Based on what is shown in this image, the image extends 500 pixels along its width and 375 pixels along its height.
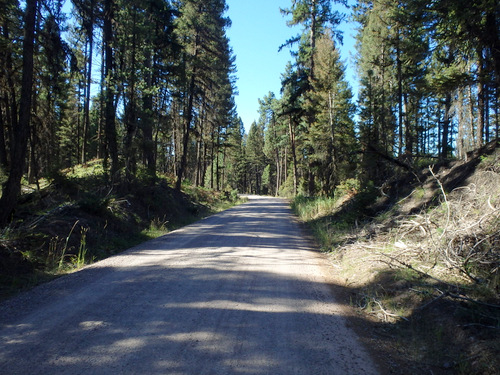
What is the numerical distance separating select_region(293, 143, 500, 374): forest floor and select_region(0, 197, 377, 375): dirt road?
547mm

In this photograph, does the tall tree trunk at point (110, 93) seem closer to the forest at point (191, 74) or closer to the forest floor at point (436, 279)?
the forest at point (191, 74)

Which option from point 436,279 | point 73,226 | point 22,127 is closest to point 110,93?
point 22,127

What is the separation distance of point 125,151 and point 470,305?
13.2 m

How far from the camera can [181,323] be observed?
363cm

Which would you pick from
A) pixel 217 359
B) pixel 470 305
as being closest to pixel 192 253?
pixel 217 359

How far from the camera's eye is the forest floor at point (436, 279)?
10.2 feet

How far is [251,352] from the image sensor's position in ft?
10.0

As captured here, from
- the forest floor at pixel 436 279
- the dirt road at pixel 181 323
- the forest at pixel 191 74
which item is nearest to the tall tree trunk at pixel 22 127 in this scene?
the forest at pixel 191 74

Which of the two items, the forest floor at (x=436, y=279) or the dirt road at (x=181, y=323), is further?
the forest floor at (x=436, y=279)

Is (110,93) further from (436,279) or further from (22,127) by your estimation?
(436,279)

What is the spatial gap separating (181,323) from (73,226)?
530 centimetres

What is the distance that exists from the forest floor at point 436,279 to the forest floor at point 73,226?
18.1 feet

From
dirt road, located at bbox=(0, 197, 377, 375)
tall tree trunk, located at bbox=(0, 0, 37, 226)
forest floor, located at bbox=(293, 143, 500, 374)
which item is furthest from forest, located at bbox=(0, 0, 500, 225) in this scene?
dirt road, located at bbox=(0, 197, 377, 375)

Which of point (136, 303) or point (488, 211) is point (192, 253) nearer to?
point (136, 303)
